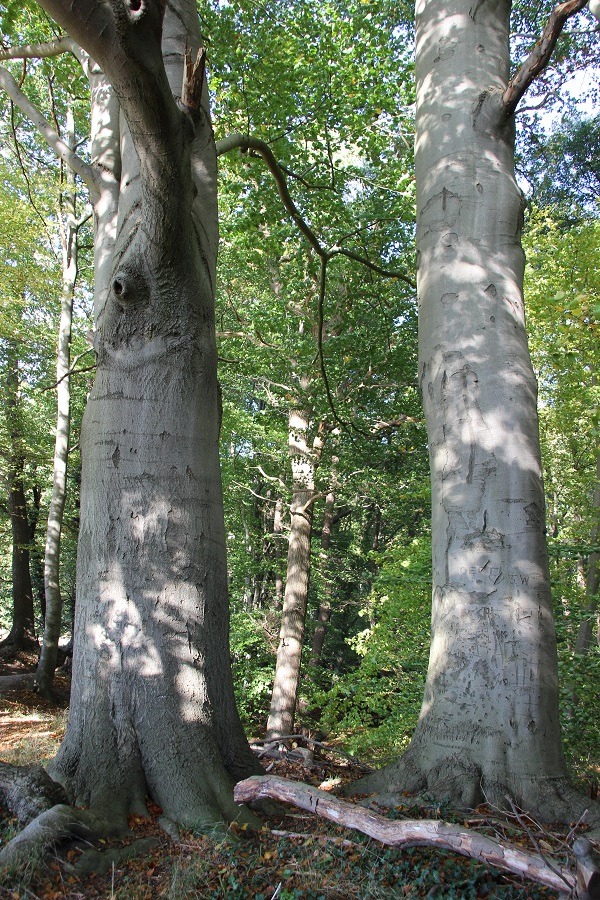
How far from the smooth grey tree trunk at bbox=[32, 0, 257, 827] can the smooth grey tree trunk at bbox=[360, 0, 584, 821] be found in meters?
1.21

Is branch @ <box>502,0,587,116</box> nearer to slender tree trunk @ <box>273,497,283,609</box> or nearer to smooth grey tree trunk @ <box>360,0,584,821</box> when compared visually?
smooth grey tree trunk @ <box>360,0,584,821</box>

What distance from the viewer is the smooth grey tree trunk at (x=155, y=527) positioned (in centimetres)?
311

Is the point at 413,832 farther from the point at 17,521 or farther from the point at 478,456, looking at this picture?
the point at 17,521

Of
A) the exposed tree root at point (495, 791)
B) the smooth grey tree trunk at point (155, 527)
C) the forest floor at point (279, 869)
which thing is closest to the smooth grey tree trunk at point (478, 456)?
the exposed tree root at point (495, 791)

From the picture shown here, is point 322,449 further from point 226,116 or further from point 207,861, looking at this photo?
point 207,861

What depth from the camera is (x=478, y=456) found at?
346 cm

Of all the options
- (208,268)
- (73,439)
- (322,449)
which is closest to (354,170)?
(322,449)

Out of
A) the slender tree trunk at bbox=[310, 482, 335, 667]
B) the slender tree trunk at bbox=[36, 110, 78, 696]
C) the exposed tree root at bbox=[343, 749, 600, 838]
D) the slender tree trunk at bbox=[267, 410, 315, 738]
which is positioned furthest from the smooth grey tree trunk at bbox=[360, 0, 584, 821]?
the slender tree trunk at bbox=[310, 482, 335, 667]

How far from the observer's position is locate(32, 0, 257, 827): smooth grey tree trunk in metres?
3.11

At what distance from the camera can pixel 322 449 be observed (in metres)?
11.8

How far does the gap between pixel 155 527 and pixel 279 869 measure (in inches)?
68.6

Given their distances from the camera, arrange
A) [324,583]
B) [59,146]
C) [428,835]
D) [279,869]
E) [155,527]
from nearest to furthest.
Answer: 1. [428,835]
2. [279,869]
3. [155,527]
4. [59,146]
5. [324,583]

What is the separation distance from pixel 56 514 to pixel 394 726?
7.26 meters

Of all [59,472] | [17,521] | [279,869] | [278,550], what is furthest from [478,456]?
[17,521]
